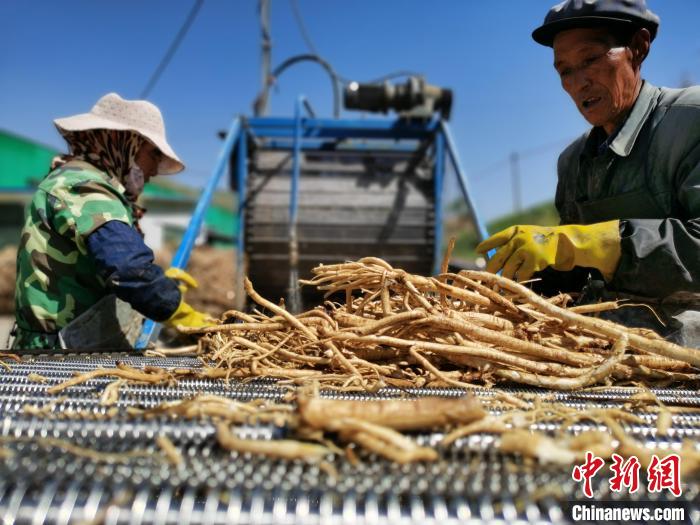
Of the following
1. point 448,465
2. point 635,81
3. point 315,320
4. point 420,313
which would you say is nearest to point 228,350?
point 315,320

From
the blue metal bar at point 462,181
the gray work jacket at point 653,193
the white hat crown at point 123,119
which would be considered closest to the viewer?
the gray work jacket at point 653,193

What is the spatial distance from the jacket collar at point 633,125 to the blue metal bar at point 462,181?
2.01 meters

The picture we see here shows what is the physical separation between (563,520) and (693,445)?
0.37 m

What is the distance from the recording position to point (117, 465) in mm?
893

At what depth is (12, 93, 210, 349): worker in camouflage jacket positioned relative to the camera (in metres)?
2.38

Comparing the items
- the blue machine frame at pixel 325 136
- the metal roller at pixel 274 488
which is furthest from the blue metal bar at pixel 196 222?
the metal roller at pixel 274 488

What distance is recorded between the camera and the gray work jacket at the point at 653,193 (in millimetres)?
1863

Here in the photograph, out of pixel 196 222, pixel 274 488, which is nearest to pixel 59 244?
pixel 196 222

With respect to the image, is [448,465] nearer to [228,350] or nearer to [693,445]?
[693,445]

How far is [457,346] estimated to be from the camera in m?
1.50

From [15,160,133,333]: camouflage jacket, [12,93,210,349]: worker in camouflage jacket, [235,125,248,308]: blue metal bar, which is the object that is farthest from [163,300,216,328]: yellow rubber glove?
[235,125,248,308]: blue metal bar

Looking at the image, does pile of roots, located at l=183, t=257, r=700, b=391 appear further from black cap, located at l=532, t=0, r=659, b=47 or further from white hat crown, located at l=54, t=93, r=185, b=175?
white hat crown, located at l=54, t=93, r=185, b=175

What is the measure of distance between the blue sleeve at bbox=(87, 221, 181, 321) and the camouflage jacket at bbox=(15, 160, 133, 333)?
6cm

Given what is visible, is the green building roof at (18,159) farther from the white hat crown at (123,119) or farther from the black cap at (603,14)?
the black cap at (603,14)
